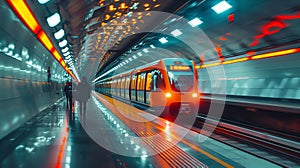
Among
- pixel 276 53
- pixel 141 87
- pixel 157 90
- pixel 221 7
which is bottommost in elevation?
pixel 157 90

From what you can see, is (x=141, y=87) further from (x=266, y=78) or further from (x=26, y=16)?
(x=26, y=16)

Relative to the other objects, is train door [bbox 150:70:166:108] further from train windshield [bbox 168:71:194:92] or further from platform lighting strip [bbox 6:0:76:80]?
platform lighting strip [bbox 6:0:76:80]

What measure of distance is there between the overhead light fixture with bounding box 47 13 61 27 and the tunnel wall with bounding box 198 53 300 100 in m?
11.6

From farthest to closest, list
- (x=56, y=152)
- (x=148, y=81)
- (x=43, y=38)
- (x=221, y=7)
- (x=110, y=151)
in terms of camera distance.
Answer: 1. (x=148, y=81)
2. (x=221, y=7)
3. (x=43, y=38)
4. (x=110, y=151)
5. (x=56, y=152)

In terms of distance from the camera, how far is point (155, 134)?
10008mm

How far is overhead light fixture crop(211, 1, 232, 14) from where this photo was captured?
14.2m

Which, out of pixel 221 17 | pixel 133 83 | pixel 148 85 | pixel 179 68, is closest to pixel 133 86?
pixel 133 83

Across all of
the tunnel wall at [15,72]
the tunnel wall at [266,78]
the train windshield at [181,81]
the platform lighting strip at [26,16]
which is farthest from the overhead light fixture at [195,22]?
the tunnel wall at [15,72]

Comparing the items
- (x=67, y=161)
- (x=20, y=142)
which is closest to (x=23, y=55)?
(x=20, y=142)


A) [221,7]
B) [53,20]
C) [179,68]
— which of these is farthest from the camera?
[179,68]

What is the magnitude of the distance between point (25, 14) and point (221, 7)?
880cm

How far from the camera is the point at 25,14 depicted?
9.53m

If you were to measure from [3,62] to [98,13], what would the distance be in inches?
303

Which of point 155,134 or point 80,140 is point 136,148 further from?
point 155,134
